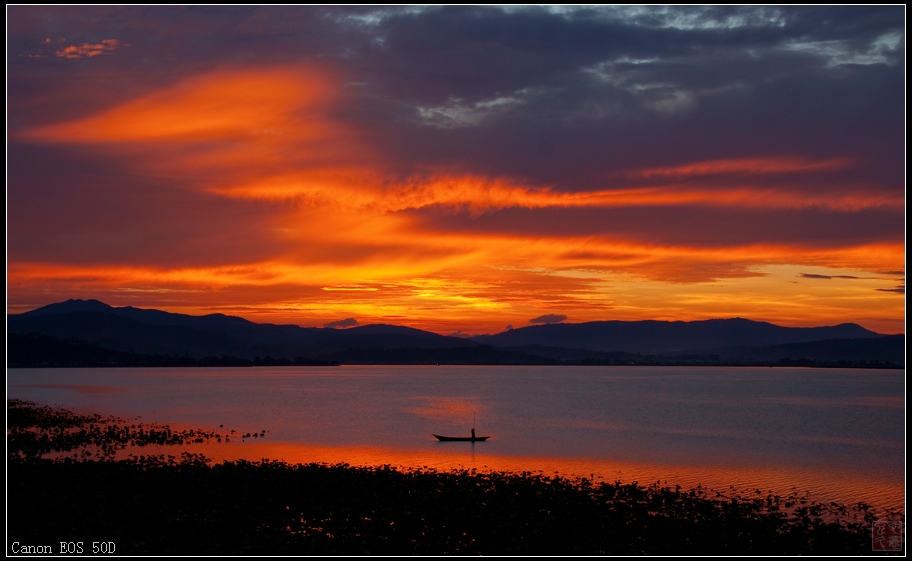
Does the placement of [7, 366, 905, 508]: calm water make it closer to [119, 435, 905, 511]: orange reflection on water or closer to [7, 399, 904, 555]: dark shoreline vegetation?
[119, 435, 905, 511]: orange reflection on water

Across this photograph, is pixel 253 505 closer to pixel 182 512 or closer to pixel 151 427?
pixel 182 512

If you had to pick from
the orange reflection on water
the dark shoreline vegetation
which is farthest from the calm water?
the dark shoreline vegetation

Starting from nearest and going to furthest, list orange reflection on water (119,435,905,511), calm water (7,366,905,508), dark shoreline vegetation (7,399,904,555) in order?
dark shoreline vegetation (7,399,904,555), orange reflection on water (119,435,905,511), calm water (7,366,905,508)

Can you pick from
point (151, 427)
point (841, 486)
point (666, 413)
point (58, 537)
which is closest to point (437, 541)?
point (58, 537)

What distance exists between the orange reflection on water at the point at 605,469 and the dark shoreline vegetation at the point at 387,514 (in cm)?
400

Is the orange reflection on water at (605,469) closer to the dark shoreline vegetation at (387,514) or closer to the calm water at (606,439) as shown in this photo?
the calm water at (606,439)

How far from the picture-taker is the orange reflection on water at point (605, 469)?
42.3 m

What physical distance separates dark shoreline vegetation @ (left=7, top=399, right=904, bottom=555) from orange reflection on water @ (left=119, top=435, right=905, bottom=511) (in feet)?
13.1

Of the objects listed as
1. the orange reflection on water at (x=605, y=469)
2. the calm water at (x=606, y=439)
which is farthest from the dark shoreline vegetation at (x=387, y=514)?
the calm water at (x=606, y=439)

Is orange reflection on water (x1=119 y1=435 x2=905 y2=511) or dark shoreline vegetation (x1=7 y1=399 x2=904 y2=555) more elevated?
dark shoreline vegetation (x1=7 y1=399 x2=904 y2=555)

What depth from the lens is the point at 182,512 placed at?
28.5m

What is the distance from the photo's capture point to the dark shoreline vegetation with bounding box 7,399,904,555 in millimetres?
25219

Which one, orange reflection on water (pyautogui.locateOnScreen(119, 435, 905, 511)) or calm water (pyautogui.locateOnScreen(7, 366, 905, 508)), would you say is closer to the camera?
orange reflection on water (pyautogui.locateOnScreen(119, 435, 905, 511))

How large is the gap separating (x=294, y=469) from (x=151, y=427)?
36.0m
